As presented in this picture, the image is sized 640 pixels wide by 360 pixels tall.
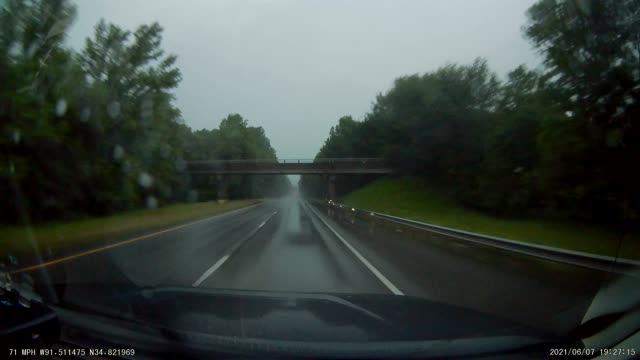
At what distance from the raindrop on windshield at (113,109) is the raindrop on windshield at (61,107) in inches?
219

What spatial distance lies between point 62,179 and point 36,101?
580cm

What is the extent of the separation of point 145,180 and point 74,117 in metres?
13.8

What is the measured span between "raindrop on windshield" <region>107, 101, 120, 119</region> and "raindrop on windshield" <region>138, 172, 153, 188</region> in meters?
5.93

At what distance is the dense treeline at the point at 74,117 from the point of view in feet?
73.9

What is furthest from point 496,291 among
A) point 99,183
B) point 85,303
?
point 99,183

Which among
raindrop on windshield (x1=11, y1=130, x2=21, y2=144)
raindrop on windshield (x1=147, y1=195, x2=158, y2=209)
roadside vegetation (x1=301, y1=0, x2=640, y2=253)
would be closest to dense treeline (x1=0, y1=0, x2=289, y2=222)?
raindrop on windshield (x1=11, y1=130, x2=21, y2=144)

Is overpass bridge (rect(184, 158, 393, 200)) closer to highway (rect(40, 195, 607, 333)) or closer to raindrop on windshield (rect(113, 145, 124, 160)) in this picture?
raindrop on windshield (rect(113, 145, 124, 160))

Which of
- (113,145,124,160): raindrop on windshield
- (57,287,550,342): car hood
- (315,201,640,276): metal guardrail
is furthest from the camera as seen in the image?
(113,145,124,160): raindrop on windshield

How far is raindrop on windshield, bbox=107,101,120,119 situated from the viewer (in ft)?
106

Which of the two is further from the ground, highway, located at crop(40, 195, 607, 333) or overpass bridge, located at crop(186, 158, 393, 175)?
overpass bridge, located at crop(186, 158, 393, 175)

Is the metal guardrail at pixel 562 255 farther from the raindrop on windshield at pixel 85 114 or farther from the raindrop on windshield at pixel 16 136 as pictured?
the raindrop on windshield at pixel 85 114

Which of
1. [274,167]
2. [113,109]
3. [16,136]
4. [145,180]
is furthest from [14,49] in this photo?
[274,167]

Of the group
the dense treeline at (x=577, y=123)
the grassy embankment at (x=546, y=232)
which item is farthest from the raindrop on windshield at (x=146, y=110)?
the dense treeline at (x=577, y=123)

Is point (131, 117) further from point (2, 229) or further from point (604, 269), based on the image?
point (604, 269)
